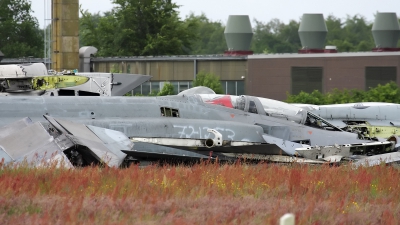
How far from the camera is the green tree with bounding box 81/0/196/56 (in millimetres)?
67875

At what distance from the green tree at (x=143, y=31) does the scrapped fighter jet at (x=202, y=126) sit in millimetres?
50529

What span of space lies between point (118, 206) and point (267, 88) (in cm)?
3858

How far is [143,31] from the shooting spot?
2749 inches

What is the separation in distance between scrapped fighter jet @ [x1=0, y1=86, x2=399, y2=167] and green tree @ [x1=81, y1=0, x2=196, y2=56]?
50.5 meters

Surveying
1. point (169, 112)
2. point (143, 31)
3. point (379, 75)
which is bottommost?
point (169, 112)

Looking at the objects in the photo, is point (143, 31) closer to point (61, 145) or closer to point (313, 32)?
point (313, 32)

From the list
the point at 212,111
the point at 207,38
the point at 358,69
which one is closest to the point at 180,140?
the point at 212,111

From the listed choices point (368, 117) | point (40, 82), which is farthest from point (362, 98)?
point (40, 82)

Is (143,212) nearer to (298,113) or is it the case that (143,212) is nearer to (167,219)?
(167,219)

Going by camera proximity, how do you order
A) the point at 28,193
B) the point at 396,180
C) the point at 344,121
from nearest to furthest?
1. the point at 28,193
2. the point at 396,180
3. the point at 344,121

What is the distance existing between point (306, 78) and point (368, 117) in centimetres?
2347

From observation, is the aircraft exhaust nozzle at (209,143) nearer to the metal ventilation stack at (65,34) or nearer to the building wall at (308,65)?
the building wall at (308,65)

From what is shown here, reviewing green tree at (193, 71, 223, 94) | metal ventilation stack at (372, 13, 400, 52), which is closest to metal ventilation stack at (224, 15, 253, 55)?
green tree at (193, 71, 223, 94)

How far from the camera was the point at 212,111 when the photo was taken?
16.7 metres
